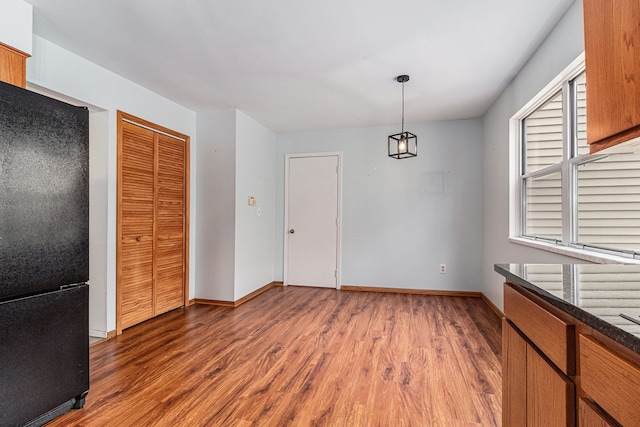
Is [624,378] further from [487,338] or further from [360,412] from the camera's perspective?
[487,338]

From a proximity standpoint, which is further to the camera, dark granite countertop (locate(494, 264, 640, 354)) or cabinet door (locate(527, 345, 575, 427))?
cabinet door (locate(527, 345, 575, 427))

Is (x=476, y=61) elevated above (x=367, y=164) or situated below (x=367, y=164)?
above

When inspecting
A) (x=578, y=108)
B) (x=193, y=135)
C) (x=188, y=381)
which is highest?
(x=193, y=135)

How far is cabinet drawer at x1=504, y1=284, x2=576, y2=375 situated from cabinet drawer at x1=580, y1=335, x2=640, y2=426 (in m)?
0.05

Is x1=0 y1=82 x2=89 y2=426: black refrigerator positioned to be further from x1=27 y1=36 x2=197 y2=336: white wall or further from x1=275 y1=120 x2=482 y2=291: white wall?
x1=275 y1=120 x2=482 y2=291: white wall

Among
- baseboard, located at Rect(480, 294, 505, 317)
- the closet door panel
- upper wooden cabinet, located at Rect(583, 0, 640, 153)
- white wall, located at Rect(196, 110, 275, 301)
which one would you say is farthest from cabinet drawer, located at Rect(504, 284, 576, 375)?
the closet door panel

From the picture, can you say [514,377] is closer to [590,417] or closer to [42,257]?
[590,417]

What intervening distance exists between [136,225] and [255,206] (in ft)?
5.15

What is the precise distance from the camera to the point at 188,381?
2.12 meters

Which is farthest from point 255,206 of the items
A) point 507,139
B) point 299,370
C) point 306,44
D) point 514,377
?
point 514,377

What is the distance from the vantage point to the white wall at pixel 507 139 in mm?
2090

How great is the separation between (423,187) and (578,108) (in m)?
2.45

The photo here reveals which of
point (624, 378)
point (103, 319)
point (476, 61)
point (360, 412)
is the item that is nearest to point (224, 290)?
point (103, 319)

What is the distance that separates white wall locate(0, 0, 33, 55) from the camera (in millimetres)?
1890
